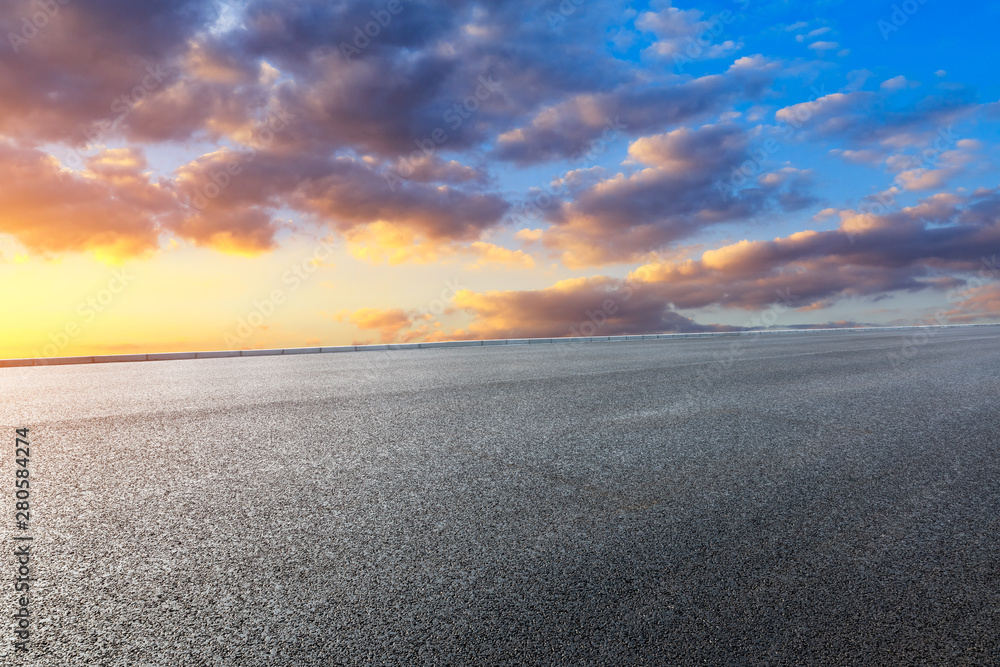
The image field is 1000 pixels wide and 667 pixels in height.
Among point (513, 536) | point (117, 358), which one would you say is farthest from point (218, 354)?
point (513, 536)

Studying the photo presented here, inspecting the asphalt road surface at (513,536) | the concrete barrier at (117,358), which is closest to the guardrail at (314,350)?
the concrete barrier at (117,358)

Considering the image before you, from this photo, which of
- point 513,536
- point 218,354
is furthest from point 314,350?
point 513,536

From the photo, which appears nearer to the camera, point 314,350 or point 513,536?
point 513,536

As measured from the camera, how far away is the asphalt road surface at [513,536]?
2172 millimetres

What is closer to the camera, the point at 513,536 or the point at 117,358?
the point at 513,536

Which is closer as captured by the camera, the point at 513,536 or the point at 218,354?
the point at 513,536

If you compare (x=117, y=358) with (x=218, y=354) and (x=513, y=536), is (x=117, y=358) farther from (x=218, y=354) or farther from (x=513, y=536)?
(x=513, y=536)

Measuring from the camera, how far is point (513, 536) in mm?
→ 3084

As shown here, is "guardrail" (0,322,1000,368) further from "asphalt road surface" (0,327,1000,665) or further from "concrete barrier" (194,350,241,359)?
"asphalt road surface" (0,327,1000,665)

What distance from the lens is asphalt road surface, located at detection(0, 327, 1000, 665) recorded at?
2.17 m

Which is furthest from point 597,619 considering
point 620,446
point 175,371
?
point 175,371

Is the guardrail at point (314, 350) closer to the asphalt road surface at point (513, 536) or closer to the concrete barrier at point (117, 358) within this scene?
the concrete barrier at point (117, 358)

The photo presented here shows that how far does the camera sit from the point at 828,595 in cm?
248

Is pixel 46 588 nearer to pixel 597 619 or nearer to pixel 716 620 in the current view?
pixel 597 619
